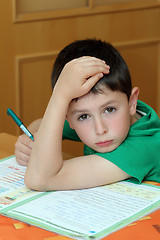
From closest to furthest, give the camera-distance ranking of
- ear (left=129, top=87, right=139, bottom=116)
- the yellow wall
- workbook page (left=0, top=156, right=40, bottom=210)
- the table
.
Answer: the table < workbook page (left=0, top=156, right=40, bottom=210) < ear (left=129, top=87, right=139, bottom=116) < the yellow wall

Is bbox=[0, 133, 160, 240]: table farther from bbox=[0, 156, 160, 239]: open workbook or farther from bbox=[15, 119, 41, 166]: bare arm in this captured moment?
bbox=[15, 119, 41, 166]: bare arm

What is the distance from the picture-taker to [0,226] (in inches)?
37.2

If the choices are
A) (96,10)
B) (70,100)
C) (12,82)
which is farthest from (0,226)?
(96,10)

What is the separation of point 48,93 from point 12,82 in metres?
0.27

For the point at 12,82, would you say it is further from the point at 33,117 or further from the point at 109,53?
the point at 109,53

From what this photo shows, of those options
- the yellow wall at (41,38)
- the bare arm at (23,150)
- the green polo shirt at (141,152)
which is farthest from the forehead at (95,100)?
the yellow wall at (41,38)

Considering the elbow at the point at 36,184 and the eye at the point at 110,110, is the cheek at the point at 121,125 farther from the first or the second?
the elbow at the point at 36,184

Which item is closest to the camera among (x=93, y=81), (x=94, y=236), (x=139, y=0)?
(x=94, y=236)

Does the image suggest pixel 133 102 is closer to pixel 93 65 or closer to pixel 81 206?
pixel 93 65

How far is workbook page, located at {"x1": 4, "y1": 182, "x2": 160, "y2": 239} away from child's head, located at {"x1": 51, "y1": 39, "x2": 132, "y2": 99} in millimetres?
245

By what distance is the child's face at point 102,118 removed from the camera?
1.15m

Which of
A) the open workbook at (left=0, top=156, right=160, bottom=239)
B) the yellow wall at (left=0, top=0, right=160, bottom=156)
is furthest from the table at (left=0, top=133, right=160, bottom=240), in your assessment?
the yellow wall at (left=0, top=0, right=160, bottom=156)

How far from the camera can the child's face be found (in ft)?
3.78

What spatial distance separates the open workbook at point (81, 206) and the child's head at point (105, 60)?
0.24m
